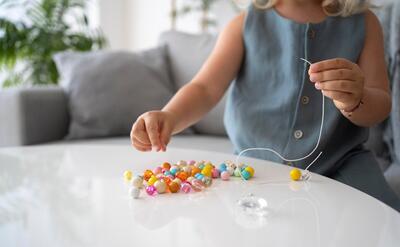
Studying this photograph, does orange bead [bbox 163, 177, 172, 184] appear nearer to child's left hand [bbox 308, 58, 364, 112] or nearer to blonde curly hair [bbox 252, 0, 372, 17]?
child's left hand [bbox 308, 58, 364, 112]

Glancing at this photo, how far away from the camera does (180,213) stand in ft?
1.75

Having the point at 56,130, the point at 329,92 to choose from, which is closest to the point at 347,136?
the point at 329,92

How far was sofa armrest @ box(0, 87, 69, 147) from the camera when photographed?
162 centimetres

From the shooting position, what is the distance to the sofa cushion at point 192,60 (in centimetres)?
184

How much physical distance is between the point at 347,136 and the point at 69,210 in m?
0.73

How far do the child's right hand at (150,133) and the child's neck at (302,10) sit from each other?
1.67ft

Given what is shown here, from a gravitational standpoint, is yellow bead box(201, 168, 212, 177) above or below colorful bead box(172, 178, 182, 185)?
below

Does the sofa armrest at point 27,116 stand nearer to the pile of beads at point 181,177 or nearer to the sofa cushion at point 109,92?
the sofa cushion at point 109,92

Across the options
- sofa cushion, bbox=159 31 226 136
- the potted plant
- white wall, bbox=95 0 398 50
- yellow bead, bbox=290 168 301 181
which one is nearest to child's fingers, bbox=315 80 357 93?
yellow bead, bbox=290 168 301 181

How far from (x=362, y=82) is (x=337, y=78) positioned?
0.23 ft

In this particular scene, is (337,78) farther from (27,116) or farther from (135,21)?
(135,21)

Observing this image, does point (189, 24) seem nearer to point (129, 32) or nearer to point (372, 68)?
point (129, 32)

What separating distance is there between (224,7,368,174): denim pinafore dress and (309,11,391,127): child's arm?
0.04 metres

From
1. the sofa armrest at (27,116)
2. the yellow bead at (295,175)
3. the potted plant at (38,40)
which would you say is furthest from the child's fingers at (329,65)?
the potted plant at (38,40)
